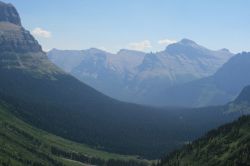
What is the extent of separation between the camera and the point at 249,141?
19588 cm

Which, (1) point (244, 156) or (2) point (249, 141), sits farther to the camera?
(2) point (249, 141)

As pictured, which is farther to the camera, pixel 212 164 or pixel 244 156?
pixel 212 164

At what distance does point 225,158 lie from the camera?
194 meters

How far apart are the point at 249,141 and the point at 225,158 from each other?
1188 centimetres

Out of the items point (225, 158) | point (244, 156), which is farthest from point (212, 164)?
point (244, 156)

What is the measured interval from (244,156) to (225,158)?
1671cm

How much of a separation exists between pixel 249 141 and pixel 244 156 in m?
18.8

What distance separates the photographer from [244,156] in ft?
586

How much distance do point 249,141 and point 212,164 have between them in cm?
1745

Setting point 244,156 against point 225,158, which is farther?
point 225,158

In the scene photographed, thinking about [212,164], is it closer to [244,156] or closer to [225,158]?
[225,158]

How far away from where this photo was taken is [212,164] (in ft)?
654
